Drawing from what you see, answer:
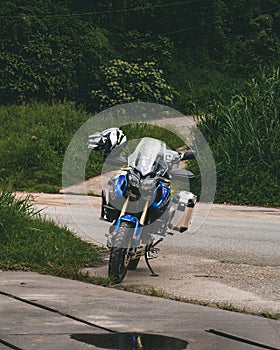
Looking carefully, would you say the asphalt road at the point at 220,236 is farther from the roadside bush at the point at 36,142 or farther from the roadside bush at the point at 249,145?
the roadside bush at the point at 36,142

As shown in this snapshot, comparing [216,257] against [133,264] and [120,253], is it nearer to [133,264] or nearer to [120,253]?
[133,264]

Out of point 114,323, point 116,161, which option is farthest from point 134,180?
point 114,323

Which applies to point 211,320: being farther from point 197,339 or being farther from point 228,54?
point 228,54

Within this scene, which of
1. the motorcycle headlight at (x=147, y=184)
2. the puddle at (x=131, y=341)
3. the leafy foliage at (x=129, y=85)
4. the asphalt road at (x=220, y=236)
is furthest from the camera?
the leafy foliage at (x=129, y=85)

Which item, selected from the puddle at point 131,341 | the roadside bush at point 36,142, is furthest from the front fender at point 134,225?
the roadside bush at point 36,142

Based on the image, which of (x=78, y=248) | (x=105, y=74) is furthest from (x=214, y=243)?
(x=105, y=74)

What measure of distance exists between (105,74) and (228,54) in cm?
824

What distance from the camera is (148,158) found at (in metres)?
9.26

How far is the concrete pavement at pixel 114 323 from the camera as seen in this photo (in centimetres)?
628

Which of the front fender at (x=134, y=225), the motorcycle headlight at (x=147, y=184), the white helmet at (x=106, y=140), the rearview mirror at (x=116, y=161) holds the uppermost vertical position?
the white helmet at (x=106, y=140)

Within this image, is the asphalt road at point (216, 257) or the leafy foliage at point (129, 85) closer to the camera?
the asphalt road at point (216, 257)

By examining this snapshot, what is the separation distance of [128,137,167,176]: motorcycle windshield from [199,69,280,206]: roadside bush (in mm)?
8877

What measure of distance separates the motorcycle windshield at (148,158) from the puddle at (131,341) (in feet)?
9.44

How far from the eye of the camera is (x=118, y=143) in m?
9.70
